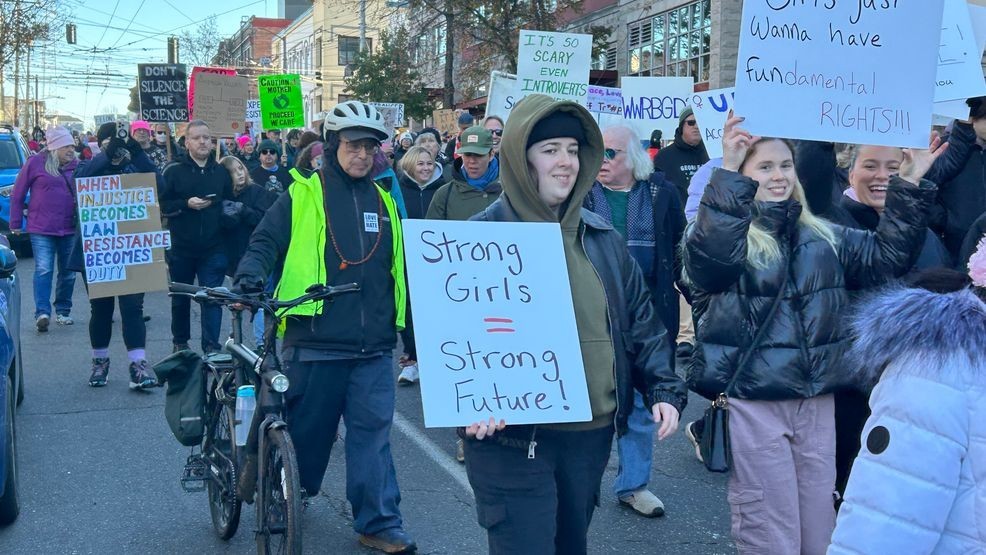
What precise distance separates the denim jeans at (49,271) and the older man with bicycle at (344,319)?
6.80m

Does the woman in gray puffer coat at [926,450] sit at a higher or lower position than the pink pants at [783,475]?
higher

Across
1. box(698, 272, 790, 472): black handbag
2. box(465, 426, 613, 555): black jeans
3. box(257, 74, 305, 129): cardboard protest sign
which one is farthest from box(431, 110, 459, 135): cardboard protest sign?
box(465, 426, 613, 555): black jeans

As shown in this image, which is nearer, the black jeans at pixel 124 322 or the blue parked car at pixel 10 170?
the black jeans at pixel 124 322

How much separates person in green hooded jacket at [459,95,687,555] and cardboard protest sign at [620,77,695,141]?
875 centimetres

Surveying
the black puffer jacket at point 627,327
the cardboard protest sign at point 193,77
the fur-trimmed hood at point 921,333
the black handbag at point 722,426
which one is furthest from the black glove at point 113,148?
the cardboard protest sign at point 193,77

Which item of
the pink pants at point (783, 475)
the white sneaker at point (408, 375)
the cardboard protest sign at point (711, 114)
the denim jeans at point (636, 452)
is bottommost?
the white sneaker at point (408, 375)

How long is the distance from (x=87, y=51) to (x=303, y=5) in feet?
118

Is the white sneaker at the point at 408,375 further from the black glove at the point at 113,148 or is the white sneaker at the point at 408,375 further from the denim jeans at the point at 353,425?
the denim jeans at the point at 353,425

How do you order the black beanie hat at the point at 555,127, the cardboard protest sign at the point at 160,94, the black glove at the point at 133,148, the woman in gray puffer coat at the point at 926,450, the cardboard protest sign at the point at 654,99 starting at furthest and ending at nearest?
the cardboard protest sign at the point at 160,94, the cardboard protest sign at the point at 654,99, the black glove at the point at 133,148, the black beanie hat at the point at 555,127, the woman in gray puffer coat at the point at 926,450

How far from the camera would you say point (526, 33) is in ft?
37.5

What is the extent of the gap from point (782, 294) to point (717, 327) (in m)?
0.23

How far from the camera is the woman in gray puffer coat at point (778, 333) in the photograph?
3.52 m

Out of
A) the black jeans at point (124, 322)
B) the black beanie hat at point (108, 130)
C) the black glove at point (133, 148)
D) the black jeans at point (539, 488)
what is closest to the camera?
the black jeans at point (539, 488)

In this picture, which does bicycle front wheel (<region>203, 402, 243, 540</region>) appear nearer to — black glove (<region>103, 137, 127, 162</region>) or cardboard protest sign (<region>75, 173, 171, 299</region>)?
cardboard protest sign (<region>75, 173, 171, 299</region>)
